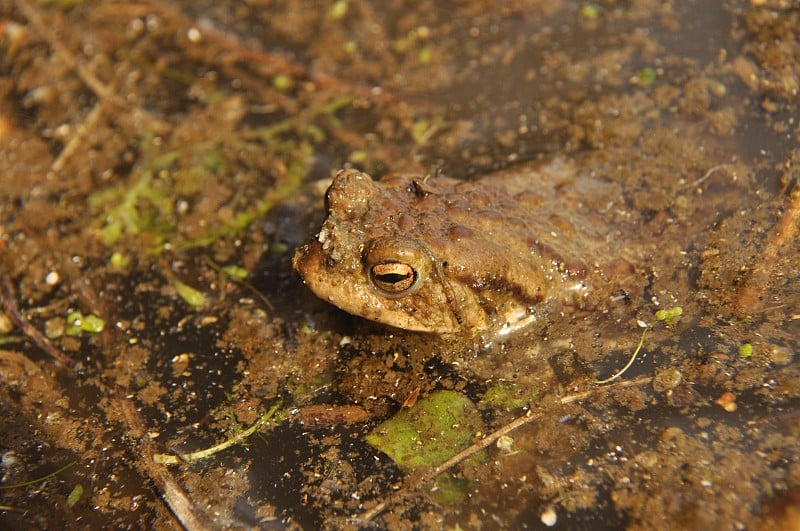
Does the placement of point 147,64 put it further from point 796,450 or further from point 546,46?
point 796,450

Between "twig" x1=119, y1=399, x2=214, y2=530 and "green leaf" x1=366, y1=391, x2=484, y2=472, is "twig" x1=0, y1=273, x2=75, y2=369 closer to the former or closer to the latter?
"twig" x1=119, y1=399, x2=214, y2=530

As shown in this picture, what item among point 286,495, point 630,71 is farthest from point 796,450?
point 630,71

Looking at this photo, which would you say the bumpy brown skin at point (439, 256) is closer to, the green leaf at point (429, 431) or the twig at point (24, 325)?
the green leaf at point (429, 431)

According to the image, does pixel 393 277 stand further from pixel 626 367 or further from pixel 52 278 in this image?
pixel 52 278

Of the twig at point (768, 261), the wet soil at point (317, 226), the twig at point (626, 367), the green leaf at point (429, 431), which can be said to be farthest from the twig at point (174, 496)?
the twig at point (768, 261)

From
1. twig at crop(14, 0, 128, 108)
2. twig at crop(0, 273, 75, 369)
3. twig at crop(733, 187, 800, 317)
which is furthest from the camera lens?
twig at crop(14, 0, 128, 108)

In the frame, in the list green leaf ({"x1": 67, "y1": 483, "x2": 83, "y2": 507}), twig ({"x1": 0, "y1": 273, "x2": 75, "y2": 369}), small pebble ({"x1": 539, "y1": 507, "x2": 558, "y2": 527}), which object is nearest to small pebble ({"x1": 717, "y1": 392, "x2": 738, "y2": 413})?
small pebble ({"x1": 539, "y1": 507, "x2": 558, "y2": 527})
